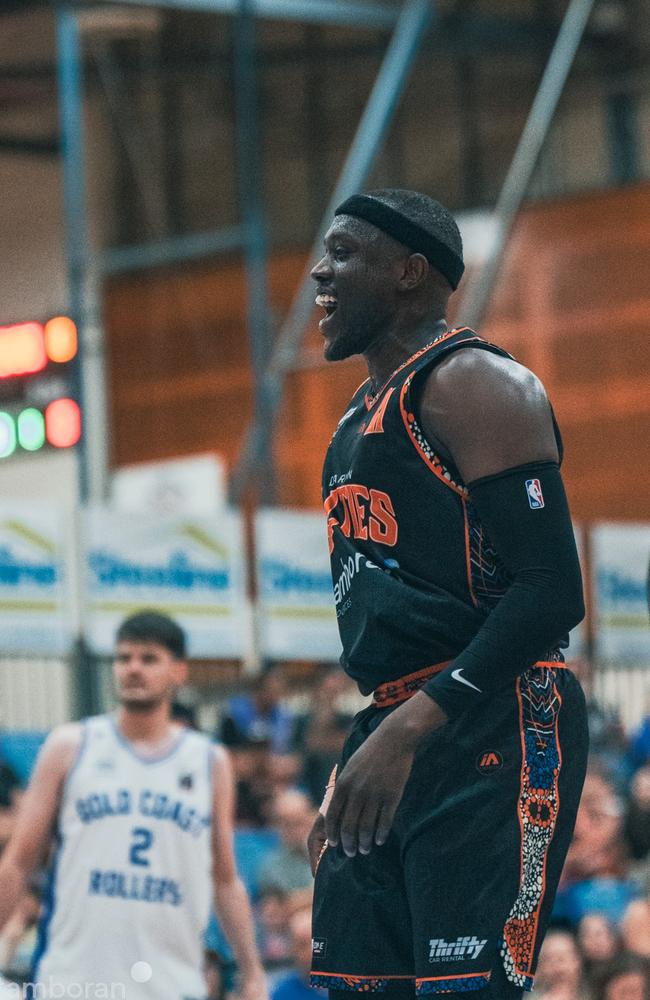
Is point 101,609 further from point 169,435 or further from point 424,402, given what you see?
point 169,435

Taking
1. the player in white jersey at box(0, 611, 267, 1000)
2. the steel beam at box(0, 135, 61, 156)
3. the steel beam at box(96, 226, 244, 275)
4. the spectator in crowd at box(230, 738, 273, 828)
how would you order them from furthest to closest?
1. the steel beam at box(96, 226, 244, 275)
2. the steel beam at box(0, 135, 61, 156)
3. the spectator in crowd at box(230, 738, 273, 828)
4. the player in white jersey at box(0, 611, 267, 1000)

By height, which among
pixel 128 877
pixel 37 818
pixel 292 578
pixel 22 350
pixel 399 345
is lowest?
pixel 128 877

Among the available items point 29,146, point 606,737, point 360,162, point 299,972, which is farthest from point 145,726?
point 29,146

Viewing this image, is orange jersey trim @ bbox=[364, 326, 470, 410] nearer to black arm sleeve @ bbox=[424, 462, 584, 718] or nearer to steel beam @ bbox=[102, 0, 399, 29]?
black arm sleeve @ bbox=[424, 462, 584, 718]

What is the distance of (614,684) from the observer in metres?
14.1

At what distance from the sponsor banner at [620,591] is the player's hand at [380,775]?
10.6 metres

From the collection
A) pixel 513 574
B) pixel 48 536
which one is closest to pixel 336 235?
pixel 513 574

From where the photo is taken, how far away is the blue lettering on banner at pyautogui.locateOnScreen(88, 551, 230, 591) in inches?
432

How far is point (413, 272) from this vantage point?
138 inches

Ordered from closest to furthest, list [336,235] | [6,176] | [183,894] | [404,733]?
[404,733]
[336,235]
[183,894]
[6,176]

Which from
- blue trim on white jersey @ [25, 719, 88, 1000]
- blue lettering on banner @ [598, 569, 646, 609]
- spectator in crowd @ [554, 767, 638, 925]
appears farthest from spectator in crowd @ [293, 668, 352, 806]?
blue trim on white jersey @ [25, 719, 88, 1000]

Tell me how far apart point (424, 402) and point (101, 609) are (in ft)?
25.6

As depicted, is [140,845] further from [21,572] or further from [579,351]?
[579,351]

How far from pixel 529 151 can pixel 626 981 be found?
34.7ft
